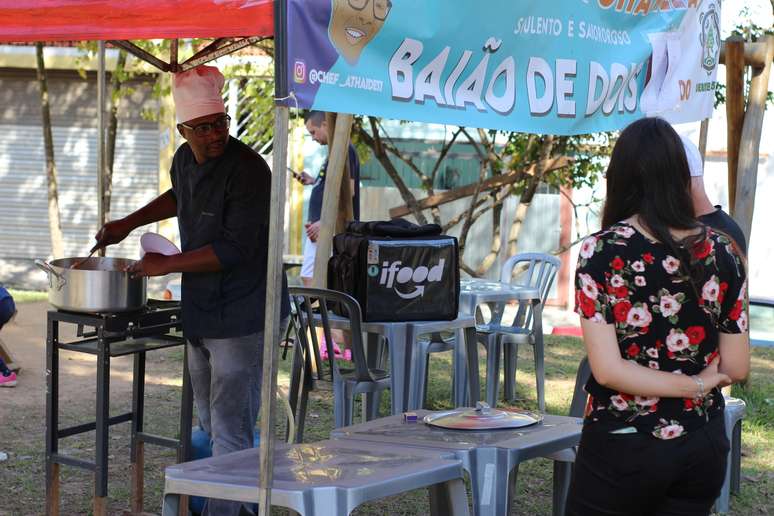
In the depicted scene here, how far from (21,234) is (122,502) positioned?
1148 centimetres

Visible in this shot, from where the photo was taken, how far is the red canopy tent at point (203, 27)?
309 centimetres

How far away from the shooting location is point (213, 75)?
172 inches

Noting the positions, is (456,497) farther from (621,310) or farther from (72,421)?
(72,421)

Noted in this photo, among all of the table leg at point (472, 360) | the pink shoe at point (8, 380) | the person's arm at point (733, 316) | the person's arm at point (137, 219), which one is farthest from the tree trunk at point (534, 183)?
the person's arm at point (733, 316)

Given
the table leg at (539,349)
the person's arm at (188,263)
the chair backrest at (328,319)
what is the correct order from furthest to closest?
the table leg at (539,349)
the chair backrest at (328,319)
the person's arm at (188,263)

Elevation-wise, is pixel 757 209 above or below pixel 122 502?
above

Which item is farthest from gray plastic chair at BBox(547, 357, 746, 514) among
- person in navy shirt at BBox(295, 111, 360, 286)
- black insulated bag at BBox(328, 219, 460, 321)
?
person in navy shirt at BBox(295, 111, 360, 286)

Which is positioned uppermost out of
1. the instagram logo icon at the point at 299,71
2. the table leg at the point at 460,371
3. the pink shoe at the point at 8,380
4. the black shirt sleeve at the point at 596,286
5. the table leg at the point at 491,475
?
the instagram logo icon at the point at 299,71

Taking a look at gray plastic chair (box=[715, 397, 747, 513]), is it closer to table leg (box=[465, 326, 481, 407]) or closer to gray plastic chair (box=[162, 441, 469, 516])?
table leg (box=[465, 326, 481, 407])

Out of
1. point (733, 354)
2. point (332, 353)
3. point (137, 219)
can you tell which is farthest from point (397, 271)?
point (733, 354)

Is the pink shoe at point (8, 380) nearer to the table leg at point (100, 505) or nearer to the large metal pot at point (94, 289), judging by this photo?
the table leg at point (100, 505)

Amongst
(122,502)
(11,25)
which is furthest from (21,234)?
(11,25)

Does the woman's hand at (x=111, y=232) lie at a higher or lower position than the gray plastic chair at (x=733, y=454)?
higher

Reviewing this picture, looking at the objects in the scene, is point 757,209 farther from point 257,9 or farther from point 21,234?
point 257,9
